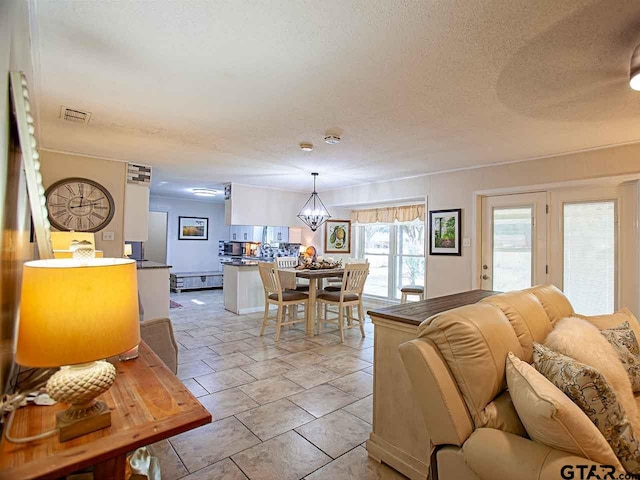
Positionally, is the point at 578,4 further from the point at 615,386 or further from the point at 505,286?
the point at 505,286

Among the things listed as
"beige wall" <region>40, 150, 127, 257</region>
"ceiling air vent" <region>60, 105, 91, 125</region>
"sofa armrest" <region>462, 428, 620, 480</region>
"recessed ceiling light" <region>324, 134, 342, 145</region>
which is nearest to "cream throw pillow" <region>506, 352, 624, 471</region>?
"sofa armrest" <region>462, 428, 620, 480</region>

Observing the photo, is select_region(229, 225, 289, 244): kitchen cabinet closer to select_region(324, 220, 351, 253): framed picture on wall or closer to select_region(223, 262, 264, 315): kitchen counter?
select_region(324, 220, 351, 253): framed picture on wall

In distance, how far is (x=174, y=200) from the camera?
839 centimetres

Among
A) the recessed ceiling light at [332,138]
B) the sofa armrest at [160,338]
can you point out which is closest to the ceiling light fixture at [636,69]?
the recessed ceiling light at [332,138]

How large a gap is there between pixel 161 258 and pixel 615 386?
836 centimetres

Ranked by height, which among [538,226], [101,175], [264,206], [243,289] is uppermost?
[101,175]

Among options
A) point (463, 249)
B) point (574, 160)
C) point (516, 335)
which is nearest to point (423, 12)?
point (516, 335)

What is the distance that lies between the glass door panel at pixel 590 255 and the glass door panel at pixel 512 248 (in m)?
0.37

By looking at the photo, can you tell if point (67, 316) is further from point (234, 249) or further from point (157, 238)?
point (157, 238)

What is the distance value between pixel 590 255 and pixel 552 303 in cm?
215

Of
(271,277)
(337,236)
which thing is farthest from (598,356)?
(337,236)

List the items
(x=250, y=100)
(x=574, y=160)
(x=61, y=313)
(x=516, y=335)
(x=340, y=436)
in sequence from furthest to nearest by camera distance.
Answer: (x=574, y=160) → (x=250, y=100) → (x=340, y=436) → (x=516, y=335) → (x=61, y=313)

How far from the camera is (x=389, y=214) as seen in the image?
6.28 meters

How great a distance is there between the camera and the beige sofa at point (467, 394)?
3.85 ft
